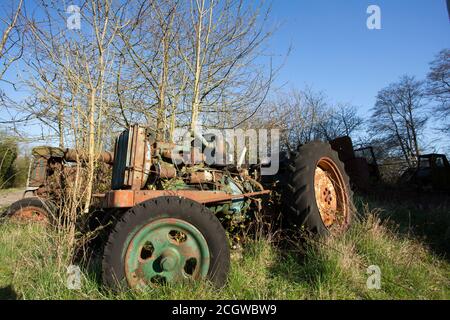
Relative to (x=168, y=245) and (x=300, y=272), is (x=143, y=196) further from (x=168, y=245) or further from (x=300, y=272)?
(x=300, y=272)

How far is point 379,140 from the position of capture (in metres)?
32.9

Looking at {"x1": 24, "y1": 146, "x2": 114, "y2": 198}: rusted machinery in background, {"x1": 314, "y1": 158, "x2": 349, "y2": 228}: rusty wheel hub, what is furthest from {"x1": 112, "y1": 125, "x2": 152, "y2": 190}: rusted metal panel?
{"x1": 24, "y1": 146, "x2": 114, "y2": 198}: rusted machinery in background

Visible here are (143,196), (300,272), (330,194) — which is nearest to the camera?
(143,196)

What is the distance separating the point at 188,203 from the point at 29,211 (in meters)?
4.33

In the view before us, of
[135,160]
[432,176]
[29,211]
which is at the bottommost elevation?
[29,211]

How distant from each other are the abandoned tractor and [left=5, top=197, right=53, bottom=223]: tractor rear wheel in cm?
236

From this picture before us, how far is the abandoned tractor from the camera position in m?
2.69

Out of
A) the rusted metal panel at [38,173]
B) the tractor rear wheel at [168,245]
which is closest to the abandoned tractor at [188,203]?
the tractor rear wheel at [168,245]

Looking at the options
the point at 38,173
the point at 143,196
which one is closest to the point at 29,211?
the point at 38,173

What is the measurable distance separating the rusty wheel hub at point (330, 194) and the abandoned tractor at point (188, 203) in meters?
0.01

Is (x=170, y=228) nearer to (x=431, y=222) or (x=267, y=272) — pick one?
(x=267, y=272)

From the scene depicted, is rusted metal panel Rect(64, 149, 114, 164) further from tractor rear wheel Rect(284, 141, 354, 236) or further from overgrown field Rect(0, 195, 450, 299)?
tractor rear wheel Rect(284, 141, 354, 236)

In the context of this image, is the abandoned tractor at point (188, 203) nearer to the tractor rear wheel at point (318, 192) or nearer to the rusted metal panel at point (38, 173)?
the tractor rear wheel at point (318, 192)

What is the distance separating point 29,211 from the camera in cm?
594
